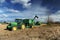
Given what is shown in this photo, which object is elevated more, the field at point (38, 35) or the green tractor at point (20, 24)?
the green tractor at point (20, 24)

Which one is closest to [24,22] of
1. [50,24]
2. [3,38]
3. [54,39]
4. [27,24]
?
[27,24]

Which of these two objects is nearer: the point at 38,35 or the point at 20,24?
the point at 38,35

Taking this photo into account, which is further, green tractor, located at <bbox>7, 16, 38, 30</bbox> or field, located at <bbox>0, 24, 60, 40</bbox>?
green tractor, located at <bbox>7, 16, 38, 30</bbox>

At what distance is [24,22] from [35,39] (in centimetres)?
719

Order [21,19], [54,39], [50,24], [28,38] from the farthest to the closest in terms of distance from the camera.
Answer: [21,19], [50,24], [28,38], [54,39]

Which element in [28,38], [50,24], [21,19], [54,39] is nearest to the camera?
[54,39]

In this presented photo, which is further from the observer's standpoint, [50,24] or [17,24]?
[17,24]

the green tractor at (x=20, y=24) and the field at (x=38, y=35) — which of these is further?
the green tractor at (x=20, y=24)

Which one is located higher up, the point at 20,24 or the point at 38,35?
the point at 20,24

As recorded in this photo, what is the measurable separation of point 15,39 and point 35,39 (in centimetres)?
175

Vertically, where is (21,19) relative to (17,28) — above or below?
above

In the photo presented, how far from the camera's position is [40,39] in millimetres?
10414

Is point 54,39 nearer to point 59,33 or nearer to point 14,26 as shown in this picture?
point 59,33

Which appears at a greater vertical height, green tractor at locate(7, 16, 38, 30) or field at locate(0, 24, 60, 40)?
green tractor at locate(7, 16, 38, 30)
